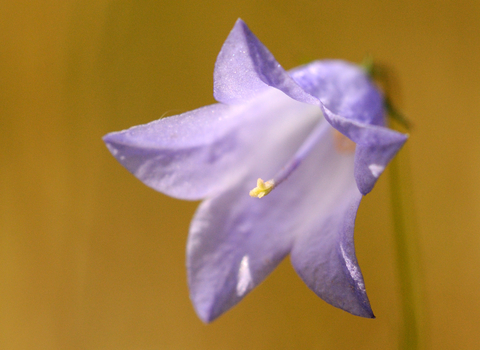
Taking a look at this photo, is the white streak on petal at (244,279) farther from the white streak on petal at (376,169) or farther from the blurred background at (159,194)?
the blurred background at (159,194)

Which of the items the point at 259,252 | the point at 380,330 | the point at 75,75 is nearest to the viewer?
the point at 259,252

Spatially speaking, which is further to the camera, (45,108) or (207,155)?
(45,108)

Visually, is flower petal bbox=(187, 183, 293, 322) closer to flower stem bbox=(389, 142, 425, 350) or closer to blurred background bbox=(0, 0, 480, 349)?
flower stem bbox=(389, 142, 425, 350)

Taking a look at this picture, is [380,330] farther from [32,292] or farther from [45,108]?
[45,108]

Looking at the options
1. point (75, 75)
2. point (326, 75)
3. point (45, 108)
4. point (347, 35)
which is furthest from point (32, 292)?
point (347, 35)

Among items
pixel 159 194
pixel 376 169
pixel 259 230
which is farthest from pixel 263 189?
pixel 159 194

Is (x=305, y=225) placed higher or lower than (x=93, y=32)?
lower

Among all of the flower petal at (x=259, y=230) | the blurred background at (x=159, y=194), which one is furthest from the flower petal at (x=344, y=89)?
the blurred background at (x=159, y=194)
